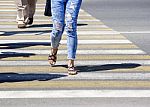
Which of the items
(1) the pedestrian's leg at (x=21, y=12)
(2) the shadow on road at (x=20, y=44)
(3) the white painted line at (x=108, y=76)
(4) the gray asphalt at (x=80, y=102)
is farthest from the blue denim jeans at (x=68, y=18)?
(1) the pedestrian's leg at (x=21, y=12)

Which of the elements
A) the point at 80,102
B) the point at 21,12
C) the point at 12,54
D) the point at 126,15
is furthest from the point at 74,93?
the point at 126,15

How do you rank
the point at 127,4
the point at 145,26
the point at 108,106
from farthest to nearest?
1. the point at 127,4
2. the point at 145,26
3. the point at 108,106

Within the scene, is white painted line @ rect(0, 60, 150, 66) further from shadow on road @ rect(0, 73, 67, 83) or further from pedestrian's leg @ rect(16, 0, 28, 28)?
pedestrian's leg @ rect(16, 0, 28, 28)

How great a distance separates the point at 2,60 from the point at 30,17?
5.14 m

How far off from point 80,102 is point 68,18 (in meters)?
1.74

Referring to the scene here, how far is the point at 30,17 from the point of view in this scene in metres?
14.4

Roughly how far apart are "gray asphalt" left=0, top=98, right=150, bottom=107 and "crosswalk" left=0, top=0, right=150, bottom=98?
0.21 meters

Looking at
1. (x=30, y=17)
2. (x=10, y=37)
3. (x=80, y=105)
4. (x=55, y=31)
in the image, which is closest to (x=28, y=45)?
(x=10, y=37)

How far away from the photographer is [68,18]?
7.98 metres

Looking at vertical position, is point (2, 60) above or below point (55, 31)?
below

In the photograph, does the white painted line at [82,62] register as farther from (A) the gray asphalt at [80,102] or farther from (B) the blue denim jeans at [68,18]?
(A) the gray asphalt at [80,102]

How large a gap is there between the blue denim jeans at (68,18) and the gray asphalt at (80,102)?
1.52 metres

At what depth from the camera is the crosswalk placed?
7.32 m

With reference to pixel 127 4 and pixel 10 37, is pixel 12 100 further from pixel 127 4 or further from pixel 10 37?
pixel 127 4
